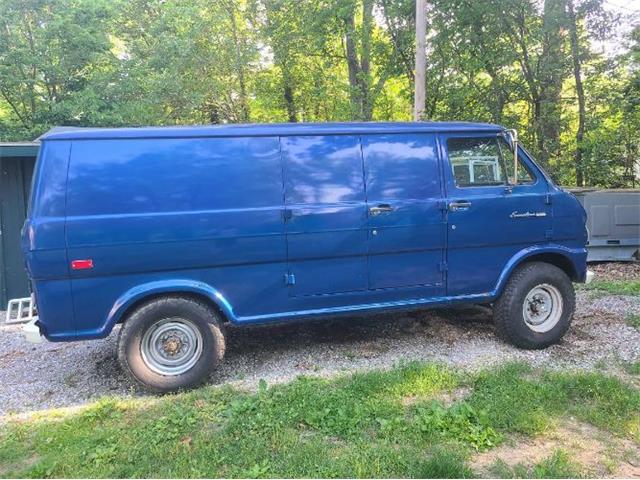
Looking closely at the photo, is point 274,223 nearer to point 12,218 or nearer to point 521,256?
point 521,256

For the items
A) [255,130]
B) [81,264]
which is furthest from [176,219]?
[255,130]

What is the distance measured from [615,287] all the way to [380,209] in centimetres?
487

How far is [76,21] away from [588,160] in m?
13.4

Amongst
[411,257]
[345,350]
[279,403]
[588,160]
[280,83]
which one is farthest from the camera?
[280,83]

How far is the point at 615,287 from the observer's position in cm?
764

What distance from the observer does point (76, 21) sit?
14062 millimetres

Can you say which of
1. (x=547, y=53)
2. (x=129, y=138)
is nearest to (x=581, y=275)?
(x=129, y=138)

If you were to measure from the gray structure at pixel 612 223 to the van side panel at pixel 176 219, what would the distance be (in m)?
7.39

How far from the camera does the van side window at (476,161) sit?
5.04 m

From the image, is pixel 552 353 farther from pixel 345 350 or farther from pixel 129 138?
pixel 129 138

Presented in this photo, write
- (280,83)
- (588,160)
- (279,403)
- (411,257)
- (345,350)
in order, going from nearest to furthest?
(279,403) → (411,257) → (345,350) → (588,160) → (280,83)

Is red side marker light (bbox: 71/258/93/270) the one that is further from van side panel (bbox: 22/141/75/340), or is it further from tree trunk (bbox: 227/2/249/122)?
tree trunk (bbox: 227/2/249/122)

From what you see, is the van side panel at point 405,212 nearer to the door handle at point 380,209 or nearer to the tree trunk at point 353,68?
the door handle at point 380,209

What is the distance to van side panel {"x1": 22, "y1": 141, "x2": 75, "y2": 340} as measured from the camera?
3.94m
